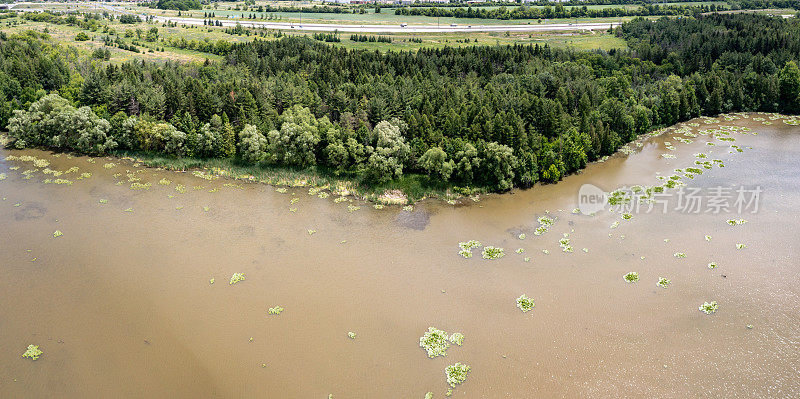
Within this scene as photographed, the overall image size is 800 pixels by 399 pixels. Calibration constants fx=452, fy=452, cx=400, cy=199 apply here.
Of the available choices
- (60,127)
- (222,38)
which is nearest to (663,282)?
(60,127)

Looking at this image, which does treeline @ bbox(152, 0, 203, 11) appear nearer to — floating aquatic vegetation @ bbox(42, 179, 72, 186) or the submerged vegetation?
floating aquatic vegetation @ bbox(42, 179, 72, 186)

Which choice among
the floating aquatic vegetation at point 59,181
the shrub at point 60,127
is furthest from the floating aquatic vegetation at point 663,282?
the shrub at point 60,127

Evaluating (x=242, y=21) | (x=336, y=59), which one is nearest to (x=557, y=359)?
(x=336, y=59)

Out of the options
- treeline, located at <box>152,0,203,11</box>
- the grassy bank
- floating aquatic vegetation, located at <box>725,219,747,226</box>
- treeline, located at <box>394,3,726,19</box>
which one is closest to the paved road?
treeline, located at <box>394,3,726,19</box>

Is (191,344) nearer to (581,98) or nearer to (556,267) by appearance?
(556,267)

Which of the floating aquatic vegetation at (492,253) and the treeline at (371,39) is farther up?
the treeline at (371,39)

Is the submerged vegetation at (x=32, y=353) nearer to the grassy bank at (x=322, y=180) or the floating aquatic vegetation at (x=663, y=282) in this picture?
the grassy bank at (x=322, y=180)

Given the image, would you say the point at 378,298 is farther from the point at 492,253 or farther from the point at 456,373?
the point at 492,253
